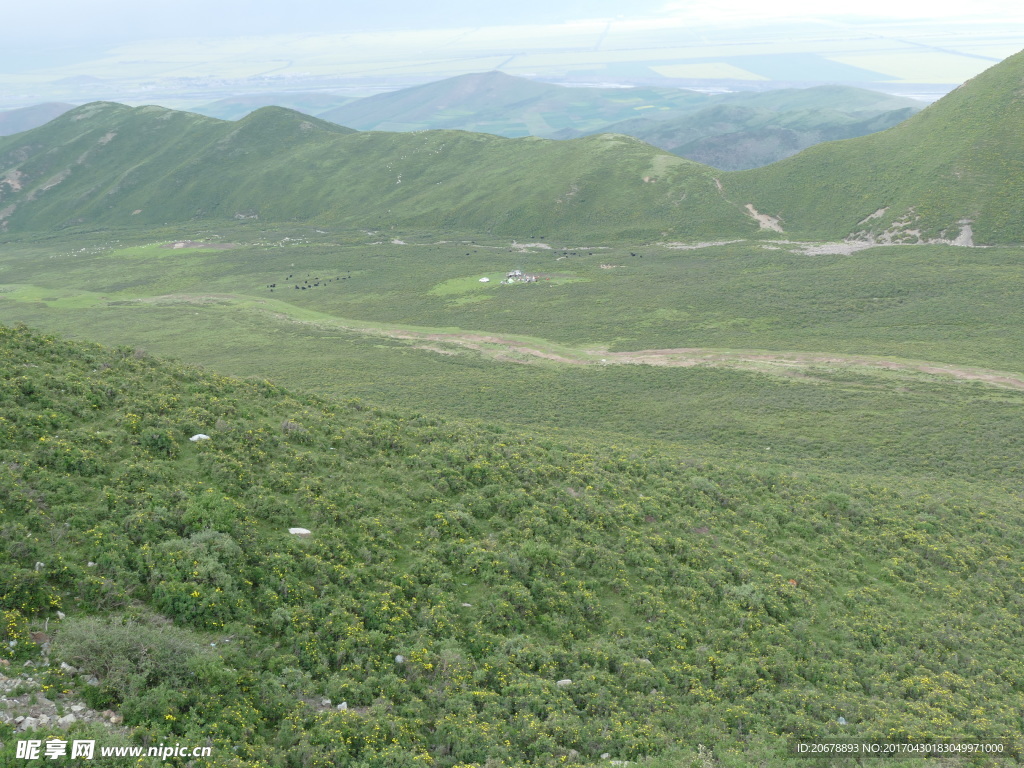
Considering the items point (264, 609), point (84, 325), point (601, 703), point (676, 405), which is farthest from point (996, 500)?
→ point (84, 325)

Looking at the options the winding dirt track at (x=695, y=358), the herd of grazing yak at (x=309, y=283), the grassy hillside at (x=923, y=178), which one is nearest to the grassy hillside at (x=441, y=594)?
the winding dirt track at (x=695, y=358)

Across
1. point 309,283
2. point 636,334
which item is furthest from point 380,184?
point 636,334

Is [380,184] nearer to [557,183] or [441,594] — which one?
[557,183]

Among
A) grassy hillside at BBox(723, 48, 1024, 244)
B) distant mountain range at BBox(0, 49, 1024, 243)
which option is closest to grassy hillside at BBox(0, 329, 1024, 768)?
grassy hillside at BBox(723, 48, 1024, 244)

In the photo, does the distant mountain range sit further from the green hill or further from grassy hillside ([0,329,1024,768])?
grassy hillside ([0,329,1024,768])

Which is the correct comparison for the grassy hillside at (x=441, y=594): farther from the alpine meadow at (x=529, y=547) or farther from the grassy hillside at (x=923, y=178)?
the grassy hillside at (x=923, y=178)
